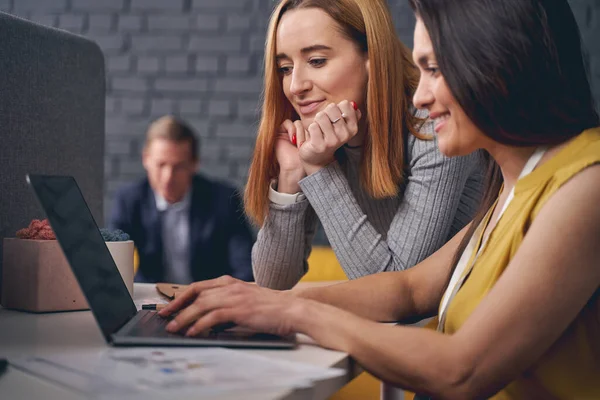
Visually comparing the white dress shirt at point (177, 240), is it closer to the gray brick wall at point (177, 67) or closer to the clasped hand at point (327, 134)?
the gray brick wall at point (177, 67)

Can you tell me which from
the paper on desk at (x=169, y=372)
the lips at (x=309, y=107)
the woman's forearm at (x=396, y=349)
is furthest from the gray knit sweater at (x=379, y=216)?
the paper on desk at (x=169, y=372)

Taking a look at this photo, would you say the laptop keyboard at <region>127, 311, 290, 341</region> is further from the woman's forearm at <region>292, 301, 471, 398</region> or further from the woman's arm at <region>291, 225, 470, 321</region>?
the woman's arm at <region>291, 225, 470, 321</region>

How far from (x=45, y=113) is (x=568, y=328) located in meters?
1.09

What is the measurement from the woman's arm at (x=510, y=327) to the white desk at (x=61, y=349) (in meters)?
0.05

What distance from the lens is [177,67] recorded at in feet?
12.6

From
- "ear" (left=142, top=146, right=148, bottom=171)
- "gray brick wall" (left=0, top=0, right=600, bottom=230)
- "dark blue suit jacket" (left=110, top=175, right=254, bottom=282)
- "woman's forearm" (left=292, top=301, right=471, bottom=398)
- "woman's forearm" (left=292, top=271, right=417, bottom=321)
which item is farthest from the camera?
"gray brick wall" (left=0, top=0, right=600, bottom=230)

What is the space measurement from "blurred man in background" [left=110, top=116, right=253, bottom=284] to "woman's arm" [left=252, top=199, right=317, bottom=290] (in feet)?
5.33

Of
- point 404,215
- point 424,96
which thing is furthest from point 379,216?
point 424,96

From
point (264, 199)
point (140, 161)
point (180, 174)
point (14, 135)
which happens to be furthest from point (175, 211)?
point (14, 135)

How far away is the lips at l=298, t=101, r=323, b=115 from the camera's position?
164 cm

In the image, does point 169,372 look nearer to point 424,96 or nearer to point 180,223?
point 424,96

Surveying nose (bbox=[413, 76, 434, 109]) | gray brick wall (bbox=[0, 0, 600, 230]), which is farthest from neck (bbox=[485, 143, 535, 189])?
gray brick wall (bbox=[0, 0, 600, 230])

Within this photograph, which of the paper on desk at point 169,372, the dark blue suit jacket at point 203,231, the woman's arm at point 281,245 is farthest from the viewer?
the dark blue suit jacket at point 203,231

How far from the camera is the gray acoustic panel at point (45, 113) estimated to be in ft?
4.45
